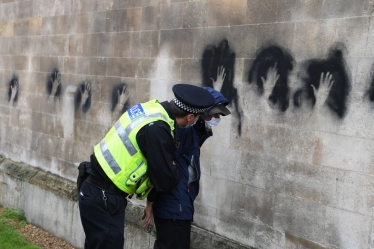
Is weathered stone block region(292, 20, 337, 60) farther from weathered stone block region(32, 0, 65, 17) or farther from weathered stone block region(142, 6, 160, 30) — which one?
weathered stone block region(32, 0, 65, 17)

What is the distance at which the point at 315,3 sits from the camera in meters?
4.23

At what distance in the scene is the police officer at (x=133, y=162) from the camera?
11.9 ft

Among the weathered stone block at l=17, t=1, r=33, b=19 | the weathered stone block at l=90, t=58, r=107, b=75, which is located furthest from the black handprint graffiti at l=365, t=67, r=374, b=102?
the weathered stone block at l=17, t=1, r=33, b=19

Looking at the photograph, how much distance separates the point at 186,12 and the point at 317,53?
5.68ft

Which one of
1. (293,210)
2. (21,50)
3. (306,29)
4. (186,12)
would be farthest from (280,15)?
(21,50)

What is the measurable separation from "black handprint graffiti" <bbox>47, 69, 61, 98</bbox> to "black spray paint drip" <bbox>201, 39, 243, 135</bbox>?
119 inches

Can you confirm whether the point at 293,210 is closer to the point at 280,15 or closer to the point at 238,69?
the point at 238,69

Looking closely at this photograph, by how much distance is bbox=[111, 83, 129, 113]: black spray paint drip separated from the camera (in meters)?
6.26

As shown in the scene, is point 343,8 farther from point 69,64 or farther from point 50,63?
point 50,63

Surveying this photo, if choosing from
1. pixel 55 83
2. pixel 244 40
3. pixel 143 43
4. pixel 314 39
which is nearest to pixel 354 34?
pixel 314 39

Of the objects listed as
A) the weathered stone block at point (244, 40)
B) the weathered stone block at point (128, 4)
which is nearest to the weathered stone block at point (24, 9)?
the weathered stone block at point (128, 4)

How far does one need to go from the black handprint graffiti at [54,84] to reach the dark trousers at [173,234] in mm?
3972

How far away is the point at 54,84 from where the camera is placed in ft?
24.8

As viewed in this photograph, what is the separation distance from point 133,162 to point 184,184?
0.60 m
